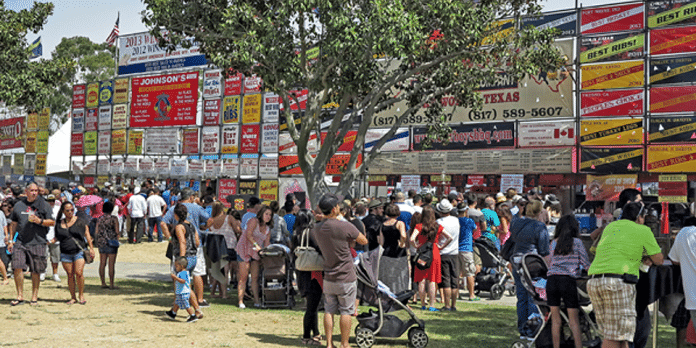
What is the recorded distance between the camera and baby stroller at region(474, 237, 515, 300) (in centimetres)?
1240

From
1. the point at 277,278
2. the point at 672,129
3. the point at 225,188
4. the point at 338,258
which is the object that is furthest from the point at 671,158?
the point at 225,188

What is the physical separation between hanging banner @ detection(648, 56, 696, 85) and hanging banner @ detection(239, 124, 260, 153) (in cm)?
1484

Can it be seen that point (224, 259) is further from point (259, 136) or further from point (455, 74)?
point (259, 136)

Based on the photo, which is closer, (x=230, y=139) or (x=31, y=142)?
(x=230, y=139)

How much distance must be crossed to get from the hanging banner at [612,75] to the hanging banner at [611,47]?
21 cm

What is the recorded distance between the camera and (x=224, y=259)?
1191 centimetres

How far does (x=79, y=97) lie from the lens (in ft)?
110

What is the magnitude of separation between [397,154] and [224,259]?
43.4ft

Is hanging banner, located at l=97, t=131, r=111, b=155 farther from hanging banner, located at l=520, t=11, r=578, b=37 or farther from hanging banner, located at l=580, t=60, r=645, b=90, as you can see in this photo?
hanging banner, located at l=580, t=60, r=645, b=90

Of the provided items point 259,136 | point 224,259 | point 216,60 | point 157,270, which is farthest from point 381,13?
point 259,136

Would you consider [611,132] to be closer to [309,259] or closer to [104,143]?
[309,259]

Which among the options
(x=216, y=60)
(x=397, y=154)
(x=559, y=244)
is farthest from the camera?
(x=397, y=154)

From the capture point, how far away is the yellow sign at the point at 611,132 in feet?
65.7

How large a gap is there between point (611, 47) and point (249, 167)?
14.5m
